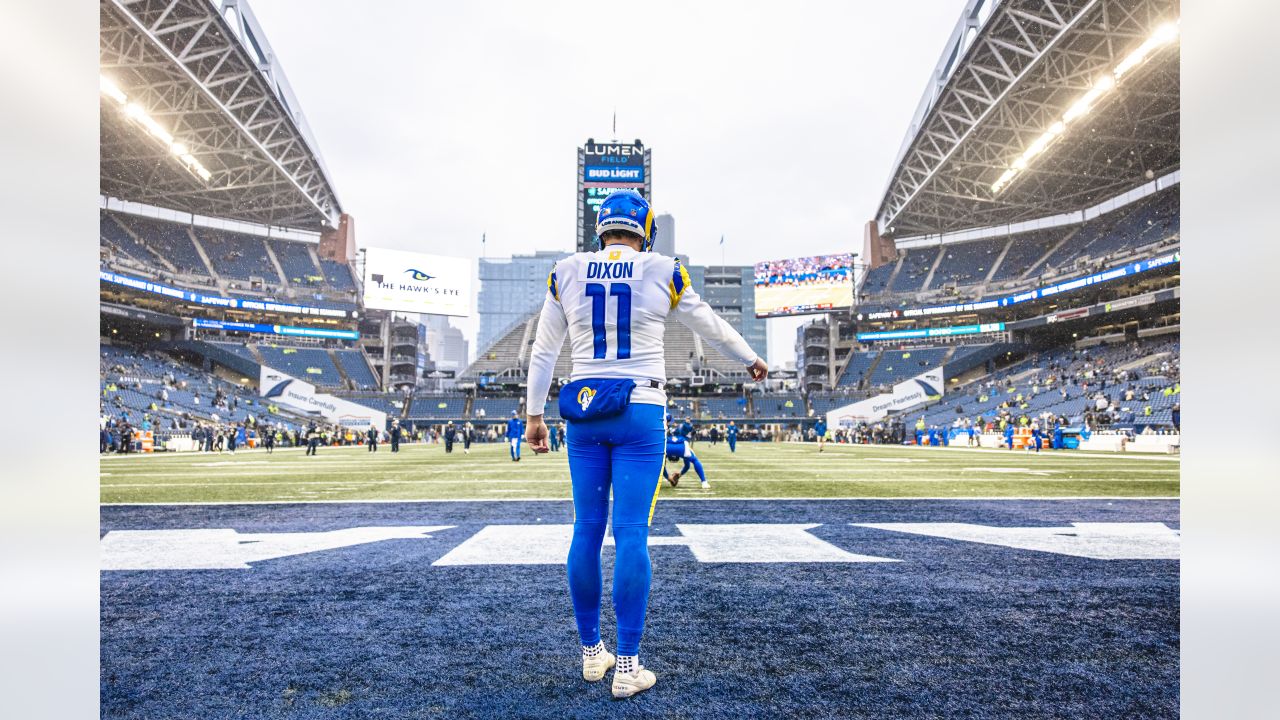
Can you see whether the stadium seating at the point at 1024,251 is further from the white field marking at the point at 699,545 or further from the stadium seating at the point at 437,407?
the white field marking at the point at 699,545

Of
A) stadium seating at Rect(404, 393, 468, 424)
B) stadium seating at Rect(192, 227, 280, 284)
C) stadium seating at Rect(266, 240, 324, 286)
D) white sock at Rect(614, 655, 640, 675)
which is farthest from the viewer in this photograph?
stadium seating at Rect(266, 240, 324, 286)

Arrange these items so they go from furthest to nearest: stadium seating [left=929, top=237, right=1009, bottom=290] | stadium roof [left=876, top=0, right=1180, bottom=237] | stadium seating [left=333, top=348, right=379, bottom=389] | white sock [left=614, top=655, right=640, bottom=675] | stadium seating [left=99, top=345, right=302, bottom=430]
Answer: stadium seating [left=929, top=237, right=1009, bottom=290]
stadium seating [left=333, top=348, right=379, bottom=389]
stadium seating [left=99, top=345, right=302, bottom=430]
stadium roof [left=876, top=0, right=1180, bottom=237]
white sock [left=614, top=655, right=640, bottom=675]

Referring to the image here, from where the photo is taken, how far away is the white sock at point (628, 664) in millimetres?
2355

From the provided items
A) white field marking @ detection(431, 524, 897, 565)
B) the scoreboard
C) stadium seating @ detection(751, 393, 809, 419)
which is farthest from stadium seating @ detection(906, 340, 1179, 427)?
white field marking @ detection(431, 524, 897, 565)

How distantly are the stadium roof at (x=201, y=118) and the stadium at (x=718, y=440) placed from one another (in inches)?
9.7

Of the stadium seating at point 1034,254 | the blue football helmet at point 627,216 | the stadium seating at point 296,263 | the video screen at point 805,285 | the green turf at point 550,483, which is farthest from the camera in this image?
the stadium seating at point 296,263

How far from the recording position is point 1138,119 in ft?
111

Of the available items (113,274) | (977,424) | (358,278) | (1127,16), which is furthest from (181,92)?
(977,424)

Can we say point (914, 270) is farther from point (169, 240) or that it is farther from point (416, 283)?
point (169, 240)

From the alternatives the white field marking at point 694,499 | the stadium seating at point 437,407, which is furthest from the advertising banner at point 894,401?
the white field marking at point 694,499

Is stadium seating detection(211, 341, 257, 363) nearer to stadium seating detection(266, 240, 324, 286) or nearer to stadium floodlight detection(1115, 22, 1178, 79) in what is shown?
stadium seating detection(266, 240, 324, 286)

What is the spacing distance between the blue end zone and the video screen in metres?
50.2

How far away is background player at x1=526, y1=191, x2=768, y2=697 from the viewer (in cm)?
253
